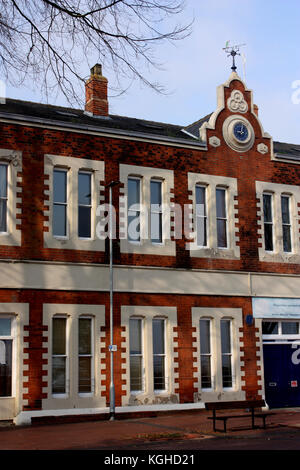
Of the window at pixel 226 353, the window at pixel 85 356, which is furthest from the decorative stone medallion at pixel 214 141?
the window at pixel 85 356

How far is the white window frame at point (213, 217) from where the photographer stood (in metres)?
25.0

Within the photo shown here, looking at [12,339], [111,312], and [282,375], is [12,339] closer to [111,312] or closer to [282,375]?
[111,312]

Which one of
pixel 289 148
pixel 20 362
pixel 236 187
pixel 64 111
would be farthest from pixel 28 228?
pixel 289 148

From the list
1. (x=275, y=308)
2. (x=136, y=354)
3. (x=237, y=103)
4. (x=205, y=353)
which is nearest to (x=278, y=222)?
(x=275, y=308)

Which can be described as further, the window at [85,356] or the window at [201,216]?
the window at [201,216]

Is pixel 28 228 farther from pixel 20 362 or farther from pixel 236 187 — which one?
pixel 236 187

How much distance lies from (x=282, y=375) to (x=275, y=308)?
97.1 inches

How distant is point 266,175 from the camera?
26969 mm

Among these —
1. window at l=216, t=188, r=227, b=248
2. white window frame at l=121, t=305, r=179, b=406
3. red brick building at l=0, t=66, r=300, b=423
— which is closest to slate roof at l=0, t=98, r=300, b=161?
red brick building at l=0, t=66, r=300, b=423

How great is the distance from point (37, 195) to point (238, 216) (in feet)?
→ 25.5

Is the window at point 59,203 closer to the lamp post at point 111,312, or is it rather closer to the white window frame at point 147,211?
the lamp post at point 111,312

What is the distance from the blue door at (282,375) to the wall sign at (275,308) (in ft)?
3.61
